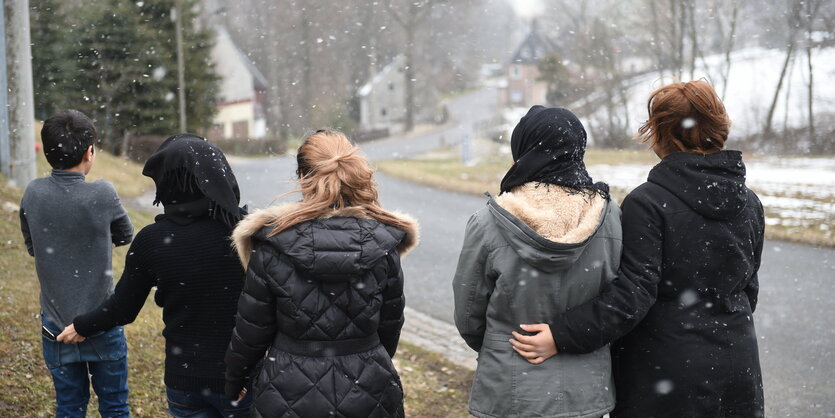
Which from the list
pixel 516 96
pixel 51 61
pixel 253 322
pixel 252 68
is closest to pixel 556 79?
pixel 516 96

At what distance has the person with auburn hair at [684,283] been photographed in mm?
2494

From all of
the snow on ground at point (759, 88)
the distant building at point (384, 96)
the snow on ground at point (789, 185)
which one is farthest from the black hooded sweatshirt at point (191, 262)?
the distant building at point (384, 96)

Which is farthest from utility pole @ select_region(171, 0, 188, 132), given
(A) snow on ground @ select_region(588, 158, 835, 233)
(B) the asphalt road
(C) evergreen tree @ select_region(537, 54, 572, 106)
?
(A) snow on ground @ select_region(588, 158, 835, 233)

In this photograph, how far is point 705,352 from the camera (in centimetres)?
251

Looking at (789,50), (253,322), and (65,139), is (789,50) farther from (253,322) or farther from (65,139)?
(253,322)

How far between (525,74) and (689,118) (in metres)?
47.2

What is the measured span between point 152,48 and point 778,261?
22.7 metres

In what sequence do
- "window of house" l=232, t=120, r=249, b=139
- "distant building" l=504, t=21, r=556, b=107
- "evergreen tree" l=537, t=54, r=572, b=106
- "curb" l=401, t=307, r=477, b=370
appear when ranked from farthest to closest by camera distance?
"window of house" l=232, t=120, r=249, b=139 < "distant building" l=504, t=21, r=556, b=107 < "evergreen tree" l=537, t=54, r=572, b=106 < "curb" l=401, t=307, r=477, b=370

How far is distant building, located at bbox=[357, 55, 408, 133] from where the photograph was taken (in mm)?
56469

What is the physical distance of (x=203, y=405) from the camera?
2.80 metres

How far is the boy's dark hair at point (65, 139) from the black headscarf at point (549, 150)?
71.7 inches

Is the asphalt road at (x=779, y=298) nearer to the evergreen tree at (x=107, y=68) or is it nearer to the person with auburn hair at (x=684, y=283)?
the person with auburn hair at (x=684, y=283)

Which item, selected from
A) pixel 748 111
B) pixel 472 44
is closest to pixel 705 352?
pixel 748 111

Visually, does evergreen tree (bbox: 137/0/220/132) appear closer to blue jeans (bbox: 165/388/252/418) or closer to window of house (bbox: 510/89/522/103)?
window of house (bbox: 510/89/522/103)
